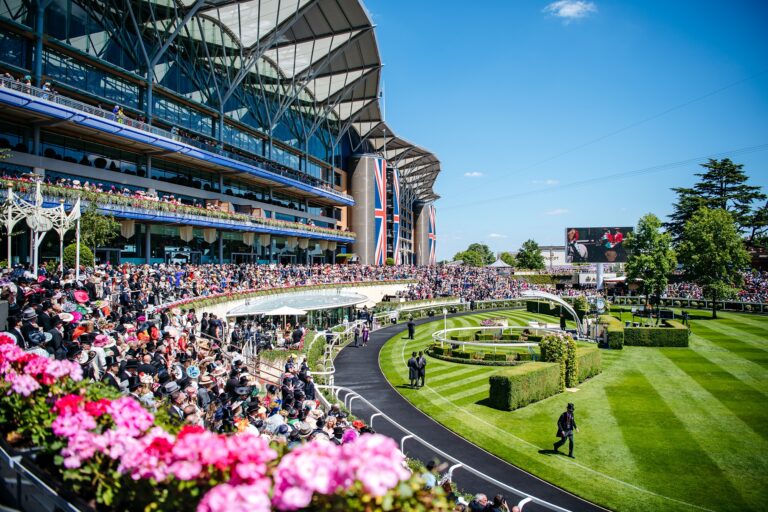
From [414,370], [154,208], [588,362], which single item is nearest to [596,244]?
[588,362]

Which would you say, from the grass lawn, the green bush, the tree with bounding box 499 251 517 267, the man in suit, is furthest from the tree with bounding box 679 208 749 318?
the tree with bounding box 499 251 517 267

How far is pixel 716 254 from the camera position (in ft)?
143

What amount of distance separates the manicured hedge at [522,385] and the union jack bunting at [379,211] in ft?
178

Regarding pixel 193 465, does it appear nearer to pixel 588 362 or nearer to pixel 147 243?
pixel 588 362

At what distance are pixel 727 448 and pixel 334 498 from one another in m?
14.6

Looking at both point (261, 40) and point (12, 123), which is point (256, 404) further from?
point (261, 40)

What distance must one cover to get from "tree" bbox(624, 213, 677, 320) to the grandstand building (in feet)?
119

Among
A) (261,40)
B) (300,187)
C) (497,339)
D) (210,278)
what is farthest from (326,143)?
(497,339)

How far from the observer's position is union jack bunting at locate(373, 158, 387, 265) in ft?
236

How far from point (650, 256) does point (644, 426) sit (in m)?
39.3

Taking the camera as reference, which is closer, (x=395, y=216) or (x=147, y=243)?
(x=147, y=243)

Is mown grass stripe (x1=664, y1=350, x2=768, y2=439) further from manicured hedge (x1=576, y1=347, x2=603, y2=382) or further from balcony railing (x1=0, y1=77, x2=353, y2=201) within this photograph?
balcony railing (x1=0, y1=77, x2=353, y2=201)

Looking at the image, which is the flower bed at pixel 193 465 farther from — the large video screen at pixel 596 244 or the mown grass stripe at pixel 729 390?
the large video screen at pixel 596 244

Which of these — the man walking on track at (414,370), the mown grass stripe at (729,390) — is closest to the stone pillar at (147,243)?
the man walking on track at (414,370)
